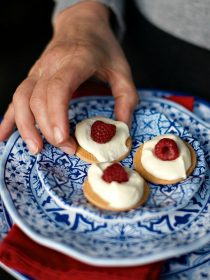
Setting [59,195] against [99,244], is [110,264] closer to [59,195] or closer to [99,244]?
[99,244]

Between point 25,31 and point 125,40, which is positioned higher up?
point 125,40

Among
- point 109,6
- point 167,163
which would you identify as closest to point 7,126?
point 167,163

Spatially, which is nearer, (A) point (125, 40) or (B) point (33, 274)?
(B) point (33, 274)

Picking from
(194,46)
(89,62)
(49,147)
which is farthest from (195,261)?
(194,46)

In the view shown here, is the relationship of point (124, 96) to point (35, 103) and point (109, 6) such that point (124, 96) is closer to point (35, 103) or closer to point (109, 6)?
point (35, 103)

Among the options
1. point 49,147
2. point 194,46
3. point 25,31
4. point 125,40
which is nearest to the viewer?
point 49,147

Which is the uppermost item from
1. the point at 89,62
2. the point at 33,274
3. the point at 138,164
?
the point at 89,62

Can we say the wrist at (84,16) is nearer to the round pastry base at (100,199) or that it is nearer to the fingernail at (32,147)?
the fingernail at (32,147)

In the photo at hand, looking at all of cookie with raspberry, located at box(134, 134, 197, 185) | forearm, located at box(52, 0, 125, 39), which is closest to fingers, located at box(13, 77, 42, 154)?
cookie with raspberry, located at box(134, 134, 197, 185)
